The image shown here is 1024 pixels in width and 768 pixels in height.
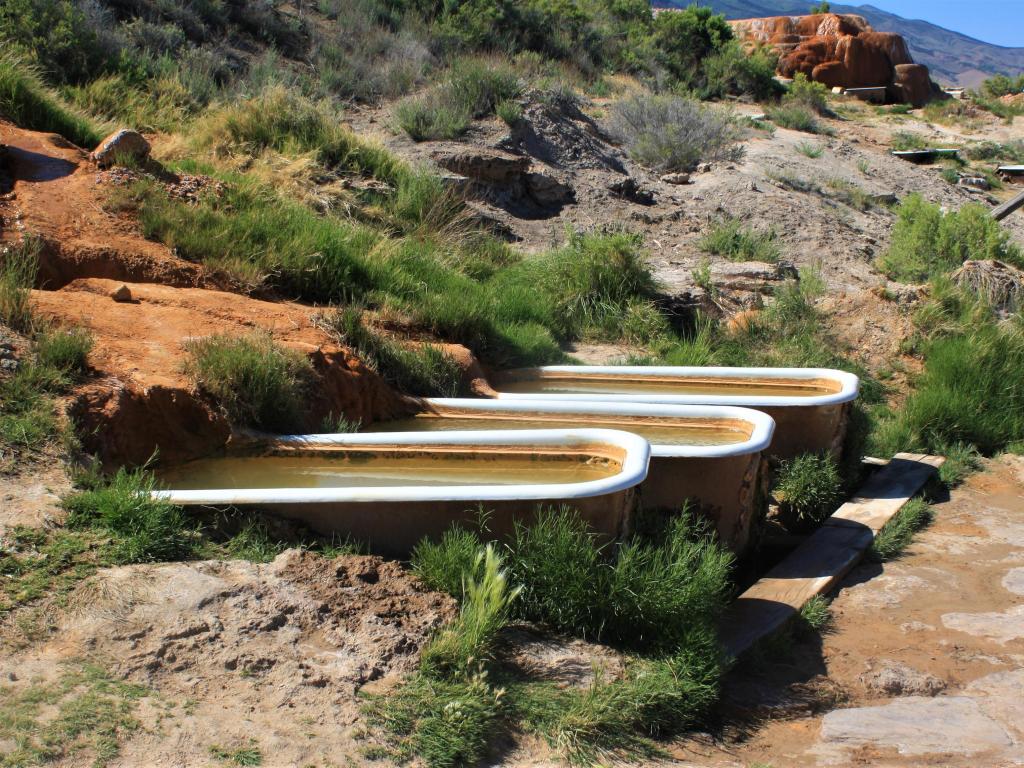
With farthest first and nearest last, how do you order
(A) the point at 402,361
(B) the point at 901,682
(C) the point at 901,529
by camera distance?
(A) the point at 402,361 → (C) the point at 901,529 → (B) the point at 901,682

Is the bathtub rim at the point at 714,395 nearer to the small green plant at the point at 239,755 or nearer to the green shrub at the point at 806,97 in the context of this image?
the small green plant at the point at 239,755

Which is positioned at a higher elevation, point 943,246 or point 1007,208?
point 1007,208

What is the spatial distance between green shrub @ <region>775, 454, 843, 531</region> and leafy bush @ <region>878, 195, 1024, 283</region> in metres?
5.09

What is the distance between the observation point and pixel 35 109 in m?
7.82

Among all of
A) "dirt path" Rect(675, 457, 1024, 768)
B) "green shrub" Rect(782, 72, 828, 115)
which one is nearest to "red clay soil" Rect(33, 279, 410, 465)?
"dirt path" Rect(675, 457, 1024, 768)

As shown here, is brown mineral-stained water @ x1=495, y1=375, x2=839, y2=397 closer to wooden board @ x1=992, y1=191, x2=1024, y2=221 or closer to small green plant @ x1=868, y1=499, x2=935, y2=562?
small green plant @ x1=868, y1=499, x2=935, y2=562

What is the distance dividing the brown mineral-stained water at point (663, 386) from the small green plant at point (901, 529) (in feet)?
2.72

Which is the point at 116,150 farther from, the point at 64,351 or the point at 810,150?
the point at 810,150

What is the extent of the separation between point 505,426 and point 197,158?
4.54 m

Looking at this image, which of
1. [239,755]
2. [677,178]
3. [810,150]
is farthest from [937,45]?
[239,755]

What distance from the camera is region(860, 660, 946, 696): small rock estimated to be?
158 inches

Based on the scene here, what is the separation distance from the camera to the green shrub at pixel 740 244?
10273 millimetres

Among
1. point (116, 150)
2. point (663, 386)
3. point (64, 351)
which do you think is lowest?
point (663, 386)

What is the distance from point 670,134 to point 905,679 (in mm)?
11307
